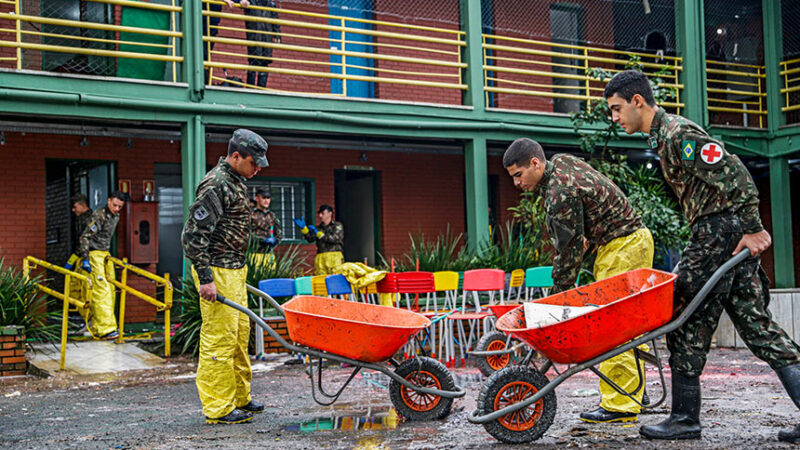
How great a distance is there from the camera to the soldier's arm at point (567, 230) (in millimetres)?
5020

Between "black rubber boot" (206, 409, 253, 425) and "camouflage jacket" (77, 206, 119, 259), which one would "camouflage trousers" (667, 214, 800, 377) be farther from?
"camouflage jacket" (77, 206, 119, 259)

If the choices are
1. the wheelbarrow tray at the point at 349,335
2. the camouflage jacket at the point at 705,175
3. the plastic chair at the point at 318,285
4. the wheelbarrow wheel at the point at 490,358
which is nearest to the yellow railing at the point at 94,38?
the plastic chair at the point at 318,285

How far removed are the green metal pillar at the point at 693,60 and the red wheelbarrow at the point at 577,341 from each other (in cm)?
1034

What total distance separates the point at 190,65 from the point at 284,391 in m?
5.04

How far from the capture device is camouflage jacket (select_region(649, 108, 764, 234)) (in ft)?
14.8

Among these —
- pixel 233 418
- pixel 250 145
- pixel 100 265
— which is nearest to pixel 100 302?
pixel 100 265

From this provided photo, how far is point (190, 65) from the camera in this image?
1055 cm

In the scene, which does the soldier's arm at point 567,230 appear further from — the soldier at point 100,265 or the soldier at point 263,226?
the soldier at point 100,265

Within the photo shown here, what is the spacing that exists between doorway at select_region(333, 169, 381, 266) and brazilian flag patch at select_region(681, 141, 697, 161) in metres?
10.9

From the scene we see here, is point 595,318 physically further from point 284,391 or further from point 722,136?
point 722,136

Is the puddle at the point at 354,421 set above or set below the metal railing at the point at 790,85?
below

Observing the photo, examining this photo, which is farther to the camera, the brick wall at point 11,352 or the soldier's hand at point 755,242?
the brick wall at point 11,352

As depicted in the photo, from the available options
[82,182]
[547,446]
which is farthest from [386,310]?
[82,182]

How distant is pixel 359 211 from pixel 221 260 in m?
10.2
